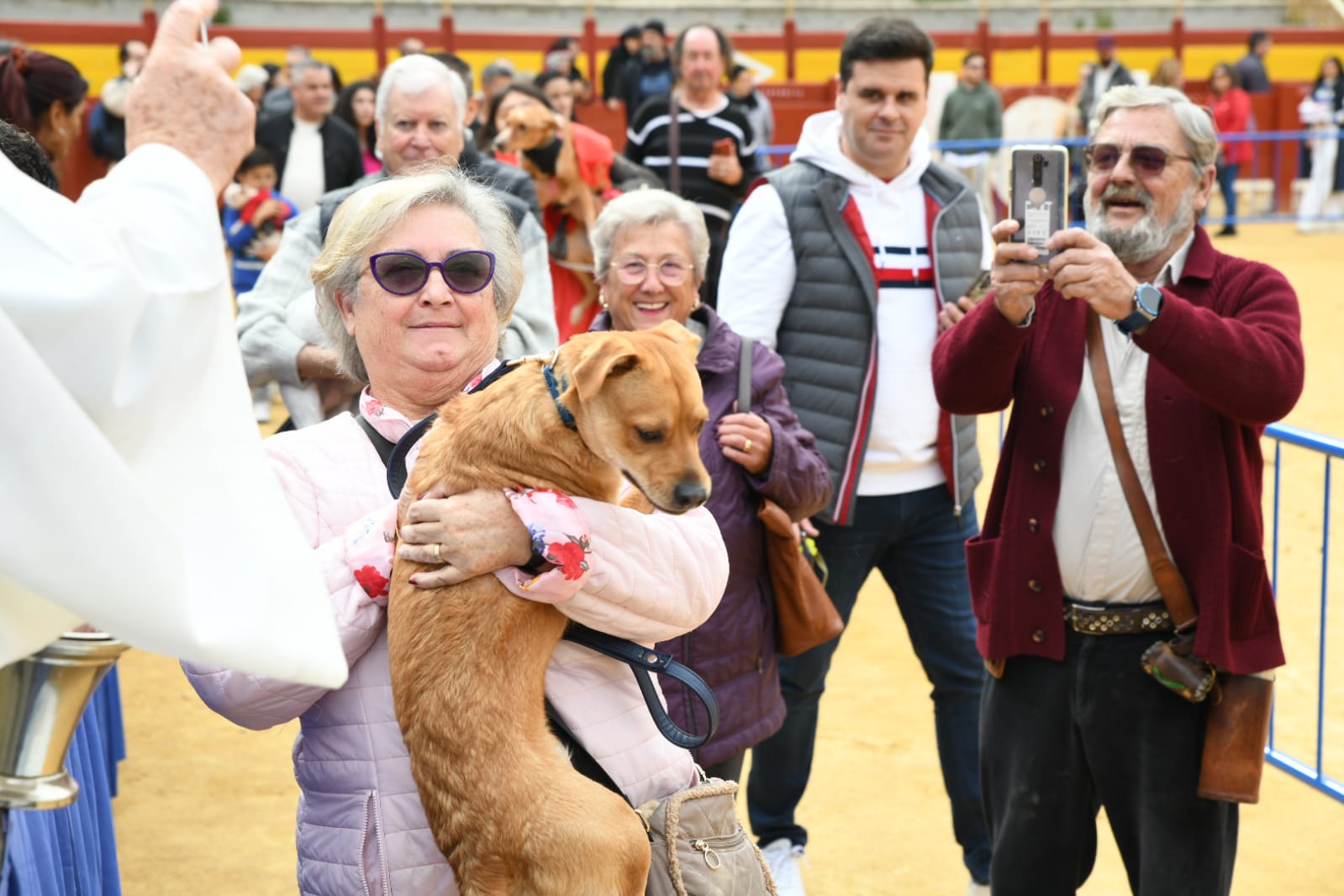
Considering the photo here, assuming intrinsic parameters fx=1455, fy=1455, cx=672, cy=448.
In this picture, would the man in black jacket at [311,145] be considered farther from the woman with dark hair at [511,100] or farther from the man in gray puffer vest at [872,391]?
the man in gray puffer vest at [872,391]

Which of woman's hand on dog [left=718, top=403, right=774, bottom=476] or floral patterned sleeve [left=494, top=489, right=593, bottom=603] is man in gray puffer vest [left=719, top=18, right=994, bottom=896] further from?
floral patterned sleeve [left=494, top=489, right=593, bottom=603]

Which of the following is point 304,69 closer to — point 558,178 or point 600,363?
point 558,178

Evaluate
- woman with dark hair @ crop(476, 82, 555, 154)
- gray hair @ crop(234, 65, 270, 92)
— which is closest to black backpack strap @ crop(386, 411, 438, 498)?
woman with dark hair @ crop(476, 82, 555, 154)

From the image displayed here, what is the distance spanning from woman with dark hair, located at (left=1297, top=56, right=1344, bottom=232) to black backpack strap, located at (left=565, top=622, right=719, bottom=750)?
2058 cm

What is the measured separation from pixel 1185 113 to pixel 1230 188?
18659 millimetres

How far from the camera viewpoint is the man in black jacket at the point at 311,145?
9.91 m

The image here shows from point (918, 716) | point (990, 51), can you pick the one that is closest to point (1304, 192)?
point (990, 51)

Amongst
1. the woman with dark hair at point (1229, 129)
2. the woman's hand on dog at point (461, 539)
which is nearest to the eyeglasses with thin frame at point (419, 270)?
the woman's hand on dog at point (461, 539)

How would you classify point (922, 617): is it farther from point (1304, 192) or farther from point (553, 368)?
point (1304, 192)

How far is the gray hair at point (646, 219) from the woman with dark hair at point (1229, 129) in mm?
18074

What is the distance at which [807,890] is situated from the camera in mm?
4910

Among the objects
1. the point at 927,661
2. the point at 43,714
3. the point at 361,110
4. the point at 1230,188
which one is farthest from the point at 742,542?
the point at 1230,188

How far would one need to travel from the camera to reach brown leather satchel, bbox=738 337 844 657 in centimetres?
402

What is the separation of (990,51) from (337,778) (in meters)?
32.0
